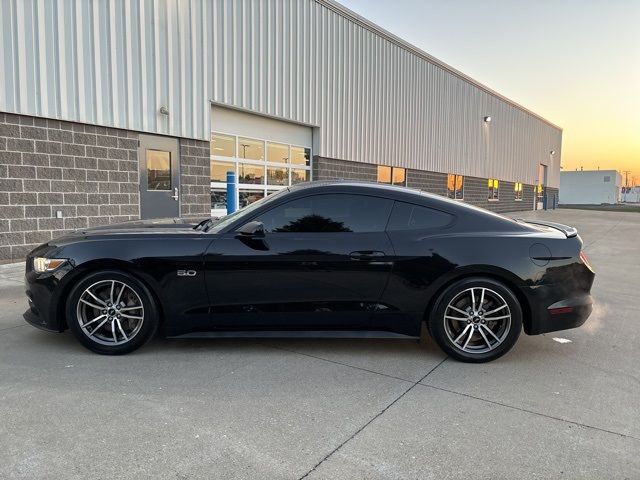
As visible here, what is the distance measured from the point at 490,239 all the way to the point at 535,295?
1.96 feet

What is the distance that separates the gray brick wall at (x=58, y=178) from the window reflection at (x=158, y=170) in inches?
13.5

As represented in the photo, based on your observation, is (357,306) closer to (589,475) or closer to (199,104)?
(589,475)

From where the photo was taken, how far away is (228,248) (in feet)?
12.9

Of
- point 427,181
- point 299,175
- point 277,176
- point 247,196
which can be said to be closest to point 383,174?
point 427,181

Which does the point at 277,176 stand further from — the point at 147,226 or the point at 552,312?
the point at 552,312

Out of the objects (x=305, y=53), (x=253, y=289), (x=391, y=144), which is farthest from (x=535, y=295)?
(x=391, y=144)

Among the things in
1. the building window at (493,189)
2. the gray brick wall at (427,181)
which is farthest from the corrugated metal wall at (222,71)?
the building window at (493,189)

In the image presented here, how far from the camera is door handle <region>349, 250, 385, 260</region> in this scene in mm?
3920

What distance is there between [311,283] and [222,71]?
8621 mm

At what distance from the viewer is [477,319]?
13.0ft

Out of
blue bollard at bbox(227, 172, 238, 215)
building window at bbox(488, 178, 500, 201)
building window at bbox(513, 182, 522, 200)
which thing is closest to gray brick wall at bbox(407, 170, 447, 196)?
building window at bbox(488, 178, 500, 201)

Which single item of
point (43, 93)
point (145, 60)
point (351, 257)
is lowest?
point (351, 257)

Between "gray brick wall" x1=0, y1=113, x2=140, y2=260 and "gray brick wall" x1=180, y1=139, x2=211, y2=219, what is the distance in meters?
1.14

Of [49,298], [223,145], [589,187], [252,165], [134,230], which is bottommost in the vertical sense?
[49,298]
